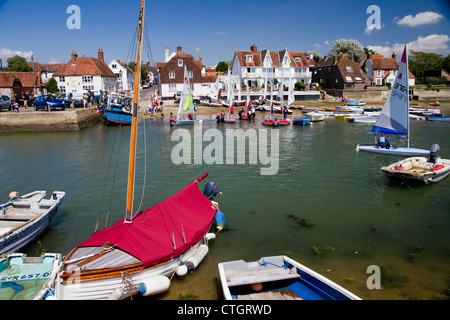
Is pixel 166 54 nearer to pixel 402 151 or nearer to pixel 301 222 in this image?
pixel 402 151

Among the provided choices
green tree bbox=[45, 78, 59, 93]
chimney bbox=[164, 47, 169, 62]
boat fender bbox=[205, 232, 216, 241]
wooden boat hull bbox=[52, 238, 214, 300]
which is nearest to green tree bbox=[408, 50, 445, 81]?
chimney bbox=[164, 47, 169, 62]

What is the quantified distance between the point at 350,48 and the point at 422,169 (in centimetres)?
9901

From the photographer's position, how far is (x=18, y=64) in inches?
3831

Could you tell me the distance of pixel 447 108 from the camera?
7519 centimetres

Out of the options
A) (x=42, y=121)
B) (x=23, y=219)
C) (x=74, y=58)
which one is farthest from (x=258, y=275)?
(x=74, y=58)

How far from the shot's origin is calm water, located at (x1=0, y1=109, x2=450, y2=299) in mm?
13273

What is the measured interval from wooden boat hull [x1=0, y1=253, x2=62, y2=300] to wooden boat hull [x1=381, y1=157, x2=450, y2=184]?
20.8 metres

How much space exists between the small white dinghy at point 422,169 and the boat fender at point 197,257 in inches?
589

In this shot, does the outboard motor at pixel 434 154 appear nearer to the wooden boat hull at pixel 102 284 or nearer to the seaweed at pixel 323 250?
the seaweed at pixel 323 250

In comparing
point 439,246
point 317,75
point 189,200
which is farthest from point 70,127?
point 317,75

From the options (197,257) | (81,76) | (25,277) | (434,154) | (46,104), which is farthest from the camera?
(81,76)

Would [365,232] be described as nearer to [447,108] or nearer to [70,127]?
[70,127]
